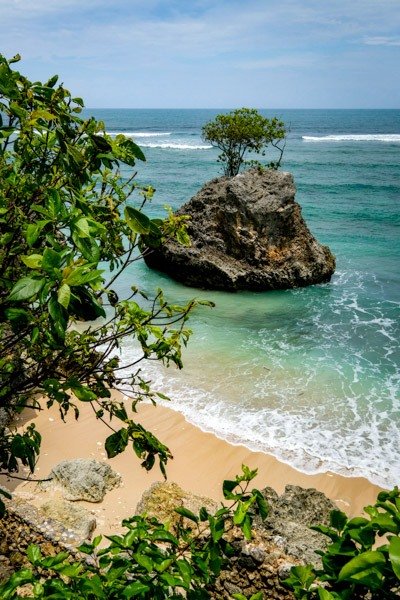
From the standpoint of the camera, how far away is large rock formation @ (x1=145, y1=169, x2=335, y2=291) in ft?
56.4

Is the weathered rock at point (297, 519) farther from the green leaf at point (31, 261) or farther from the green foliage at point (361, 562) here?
the green leaf at point (31, 261)

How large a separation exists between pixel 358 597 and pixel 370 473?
23.1 ft

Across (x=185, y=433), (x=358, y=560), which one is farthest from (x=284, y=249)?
(x=358, y=560)

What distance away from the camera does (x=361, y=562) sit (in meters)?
1.56

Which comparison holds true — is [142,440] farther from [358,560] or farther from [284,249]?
[284,249]

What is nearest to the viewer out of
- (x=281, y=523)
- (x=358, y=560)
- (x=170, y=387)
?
(x=358, y=560)

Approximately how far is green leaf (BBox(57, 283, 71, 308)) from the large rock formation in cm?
1517

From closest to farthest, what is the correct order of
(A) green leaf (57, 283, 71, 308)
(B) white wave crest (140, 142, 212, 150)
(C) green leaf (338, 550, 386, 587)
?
(C) green leaf (338, 550, 386, 587) < (A) green leaf (57, 283, 71, 308) < (B) white wave crest (140, 142, 212, 150)

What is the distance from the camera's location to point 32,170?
3.18 m

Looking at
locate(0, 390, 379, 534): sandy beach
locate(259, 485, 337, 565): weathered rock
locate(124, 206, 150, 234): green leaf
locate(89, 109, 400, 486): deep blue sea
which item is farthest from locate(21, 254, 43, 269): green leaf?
locate(89, 109, 400, 486): deep blue sea

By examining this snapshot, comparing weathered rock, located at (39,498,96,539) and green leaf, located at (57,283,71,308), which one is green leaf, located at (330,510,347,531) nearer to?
green leaf, located at (57,283,71,308)

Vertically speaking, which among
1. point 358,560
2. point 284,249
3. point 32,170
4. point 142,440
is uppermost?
point 32,170

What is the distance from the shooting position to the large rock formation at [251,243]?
17188 mm

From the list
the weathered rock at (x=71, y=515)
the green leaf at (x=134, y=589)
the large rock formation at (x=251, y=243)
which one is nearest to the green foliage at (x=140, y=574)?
the green leaf at (x=134, y=589)
